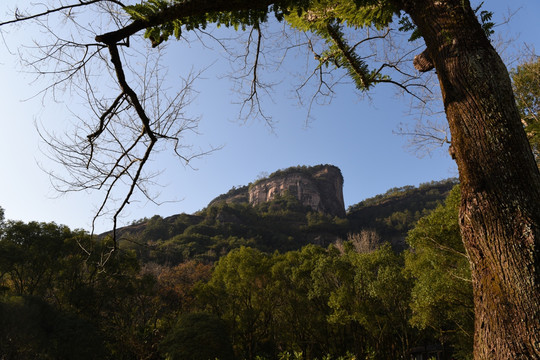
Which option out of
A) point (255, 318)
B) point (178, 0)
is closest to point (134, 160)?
point (178, 0)

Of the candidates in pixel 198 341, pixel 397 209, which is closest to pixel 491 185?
pixel 198 341

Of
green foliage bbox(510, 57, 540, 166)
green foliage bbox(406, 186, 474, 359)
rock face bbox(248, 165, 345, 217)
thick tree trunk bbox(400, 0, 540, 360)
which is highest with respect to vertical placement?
rock face bbox(248, 165, 345, 217)

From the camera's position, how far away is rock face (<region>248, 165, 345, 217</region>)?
80.9 meters

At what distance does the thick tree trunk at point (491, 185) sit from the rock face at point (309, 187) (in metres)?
76.5

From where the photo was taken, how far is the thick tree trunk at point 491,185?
1399 millimetres

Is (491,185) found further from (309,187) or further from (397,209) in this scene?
(309,187)

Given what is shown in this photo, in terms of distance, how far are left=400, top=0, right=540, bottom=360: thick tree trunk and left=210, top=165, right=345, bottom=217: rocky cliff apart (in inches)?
3012

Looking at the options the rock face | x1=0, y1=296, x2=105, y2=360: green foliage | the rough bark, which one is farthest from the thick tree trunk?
the rock face

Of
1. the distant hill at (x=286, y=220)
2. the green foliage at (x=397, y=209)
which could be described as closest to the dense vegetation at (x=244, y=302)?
the distant hill at (x=286, y=220)

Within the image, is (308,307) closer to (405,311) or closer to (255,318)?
(255,318)

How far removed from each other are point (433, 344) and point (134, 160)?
18.9 m

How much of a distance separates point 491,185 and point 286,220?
204 ft

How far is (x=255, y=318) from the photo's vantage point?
47.1ft

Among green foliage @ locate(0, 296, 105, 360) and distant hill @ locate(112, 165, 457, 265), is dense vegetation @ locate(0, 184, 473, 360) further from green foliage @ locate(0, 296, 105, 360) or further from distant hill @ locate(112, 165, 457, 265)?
distant hill @ locate(112, 165, 457, 265)
